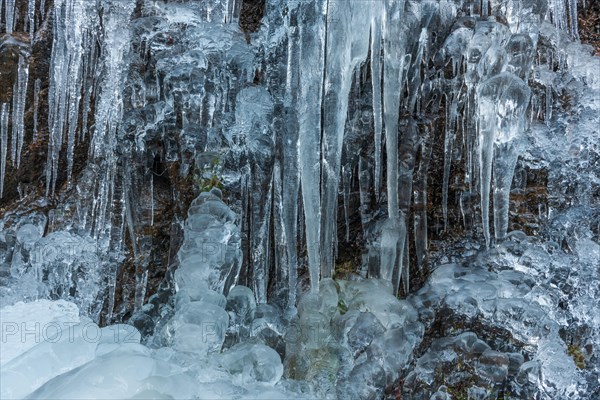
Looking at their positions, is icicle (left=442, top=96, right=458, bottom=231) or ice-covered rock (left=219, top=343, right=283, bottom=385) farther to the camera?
icicle (left=442, top=96, right=458, bottom=231)

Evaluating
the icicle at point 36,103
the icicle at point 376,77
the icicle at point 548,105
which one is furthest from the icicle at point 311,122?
the icicle at point 36,103

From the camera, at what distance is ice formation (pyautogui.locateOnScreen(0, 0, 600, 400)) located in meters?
3.65

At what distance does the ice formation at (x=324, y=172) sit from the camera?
12.0 feet

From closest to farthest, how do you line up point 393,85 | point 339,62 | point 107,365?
point 107,365 < point 339,62 < point 393,85

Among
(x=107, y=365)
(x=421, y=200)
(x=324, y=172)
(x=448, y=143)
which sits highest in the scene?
(x=448, y=143)

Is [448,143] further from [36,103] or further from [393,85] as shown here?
[36,103]

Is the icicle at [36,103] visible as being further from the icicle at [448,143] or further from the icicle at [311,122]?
the icicle at [448,143]

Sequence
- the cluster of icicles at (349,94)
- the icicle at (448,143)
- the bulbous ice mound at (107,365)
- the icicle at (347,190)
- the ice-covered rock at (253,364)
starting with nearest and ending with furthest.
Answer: the bulbous ice mound at (107,365) → the ice-covered rock at (253,364) → the cluster of icicles at (349,94) → the icicle at (448,143) → the icicle at (347,190)

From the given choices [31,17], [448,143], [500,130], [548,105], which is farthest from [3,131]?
[548,105]

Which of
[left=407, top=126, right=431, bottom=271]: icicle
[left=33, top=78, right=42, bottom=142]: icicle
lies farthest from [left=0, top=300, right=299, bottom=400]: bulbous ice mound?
[left=407, top=126, right=431, bottom=271]: icicle

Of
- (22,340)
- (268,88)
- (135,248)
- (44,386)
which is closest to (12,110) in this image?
(135,248)

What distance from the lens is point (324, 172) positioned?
382 centimetres

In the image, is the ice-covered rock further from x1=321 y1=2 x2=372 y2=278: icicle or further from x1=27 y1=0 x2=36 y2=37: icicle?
x1=27 y1=0 x2=36 y2=37: icicle

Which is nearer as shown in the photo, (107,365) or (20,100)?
(107,365)
